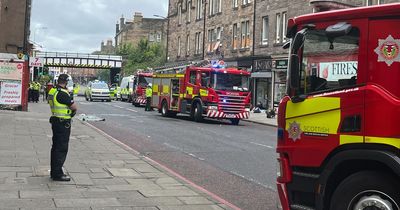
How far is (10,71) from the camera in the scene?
24.3 metres

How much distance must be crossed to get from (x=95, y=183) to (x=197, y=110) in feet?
53.5

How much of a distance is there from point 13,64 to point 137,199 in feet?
63.3

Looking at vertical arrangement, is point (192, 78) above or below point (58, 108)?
above

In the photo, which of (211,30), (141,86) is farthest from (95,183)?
(211,30)

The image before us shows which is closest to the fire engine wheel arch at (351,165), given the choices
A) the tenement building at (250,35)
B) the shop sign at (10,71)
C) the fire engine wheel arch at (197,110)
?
the fire engine wheel arch at (197,110)

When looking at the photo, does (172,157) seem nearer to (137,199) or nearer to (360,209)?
(137,199)

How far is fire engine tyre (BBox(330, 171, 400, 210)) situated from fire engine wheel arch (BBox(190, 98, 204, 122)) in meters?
18.9

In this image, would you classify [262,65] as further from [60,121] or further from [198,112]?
[60,121]

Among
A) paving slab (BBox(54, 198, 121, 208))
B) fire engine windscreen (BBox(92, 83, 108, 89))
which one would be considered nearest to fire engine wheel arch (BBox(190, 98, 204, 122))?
paving slab (BBox(54, 198, 121, 208))

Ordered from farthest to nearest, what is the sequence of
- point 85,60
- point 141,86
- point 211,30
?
point 85,60
point 211,30
point 141,86

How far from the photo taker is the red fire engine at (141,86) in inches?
1531

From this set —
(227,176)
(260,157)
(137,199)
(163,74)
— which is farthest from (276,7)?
(137,199)

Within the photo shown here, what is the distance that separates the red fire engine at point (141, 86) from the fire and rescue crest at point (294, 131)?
33.0m

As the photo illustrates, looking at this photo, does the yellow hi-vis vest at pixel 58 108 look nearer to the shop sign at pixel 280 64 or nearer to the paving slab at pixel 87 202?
the paving slab at pixel 87 202
